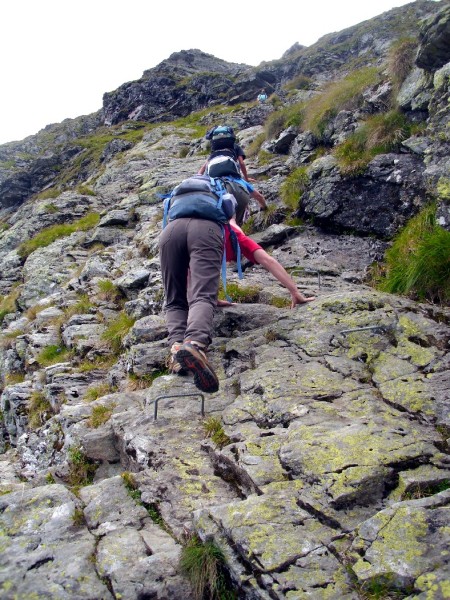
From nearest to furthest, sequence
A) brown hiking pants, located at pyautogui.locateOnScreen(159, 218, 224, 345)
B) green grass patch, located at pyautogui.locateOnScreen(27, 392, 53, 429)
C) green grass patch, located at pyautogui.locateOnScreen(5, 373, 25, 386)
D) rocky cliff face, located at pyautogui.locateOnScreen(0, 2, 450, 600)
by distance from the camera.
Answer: rocky cliff face, located at pyautogui.locateOnScreen(0, 2, 450, 600), brown hiking pants, located at pyautogui.locateOnScreen(159, 218, 224, 345), green grass patch, located at pyautogui.locateOnScreen(27, 392, 53, 429), green grass patch, located at pyautogui.locateOnScreen(5, 373, 25, 386)

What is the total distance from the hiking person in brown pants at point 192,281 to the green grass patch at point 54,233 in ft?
51.0

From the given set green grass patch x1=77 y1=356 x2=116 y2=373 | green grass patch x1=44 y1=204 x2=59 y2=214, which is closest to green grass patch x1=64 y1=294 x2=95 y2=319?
green grass patch x1=77 y1=356 x2=116 y2=373

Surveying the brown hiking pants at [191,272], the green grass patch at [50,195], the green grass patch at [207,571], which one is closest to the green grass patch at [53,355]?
the brown hiking pants at [191,272]

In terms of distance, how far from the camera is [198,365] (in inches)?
187

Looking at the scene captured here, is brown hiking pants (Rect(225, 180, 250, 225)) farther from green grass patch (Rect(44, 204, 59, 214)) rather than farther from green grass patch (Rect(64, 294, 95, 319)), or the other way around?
green grass patch (Rect(44, 204, 59, 214))

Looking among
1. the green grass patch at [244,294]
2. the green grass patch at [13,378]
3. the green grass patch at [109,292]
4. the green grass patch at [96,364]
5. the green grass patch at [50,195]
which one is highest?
the green grass patch at [50,195]

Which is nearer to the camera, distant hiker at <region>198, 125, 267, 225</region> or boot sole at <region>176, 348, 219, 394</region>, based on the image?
boot sole at <region>176, 348, 219, 394</region>

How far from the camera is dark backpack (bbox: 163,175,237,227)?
19.1 feet

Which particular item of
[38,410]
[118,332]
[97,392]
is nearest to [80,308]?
[118,332]

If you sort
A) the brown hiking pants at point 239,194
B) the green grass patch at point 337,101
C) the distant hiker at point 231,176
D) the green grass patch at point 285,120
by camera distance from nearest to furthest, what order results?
the brown hiking pants at point 239,194
the distant hiker at point 231,176
the green grass patch at point 337,101
the green grass patch at point 285,120

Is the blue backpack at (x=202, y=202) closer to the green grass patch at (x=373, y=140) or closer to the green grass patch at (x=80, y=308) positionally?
the green grass patch at (x=373, y=140)

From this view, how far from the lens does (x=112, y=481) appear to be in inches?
160

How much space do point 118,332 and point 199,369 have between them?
4.21 meters

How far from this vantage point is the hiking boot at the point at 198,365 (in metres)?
4.71
